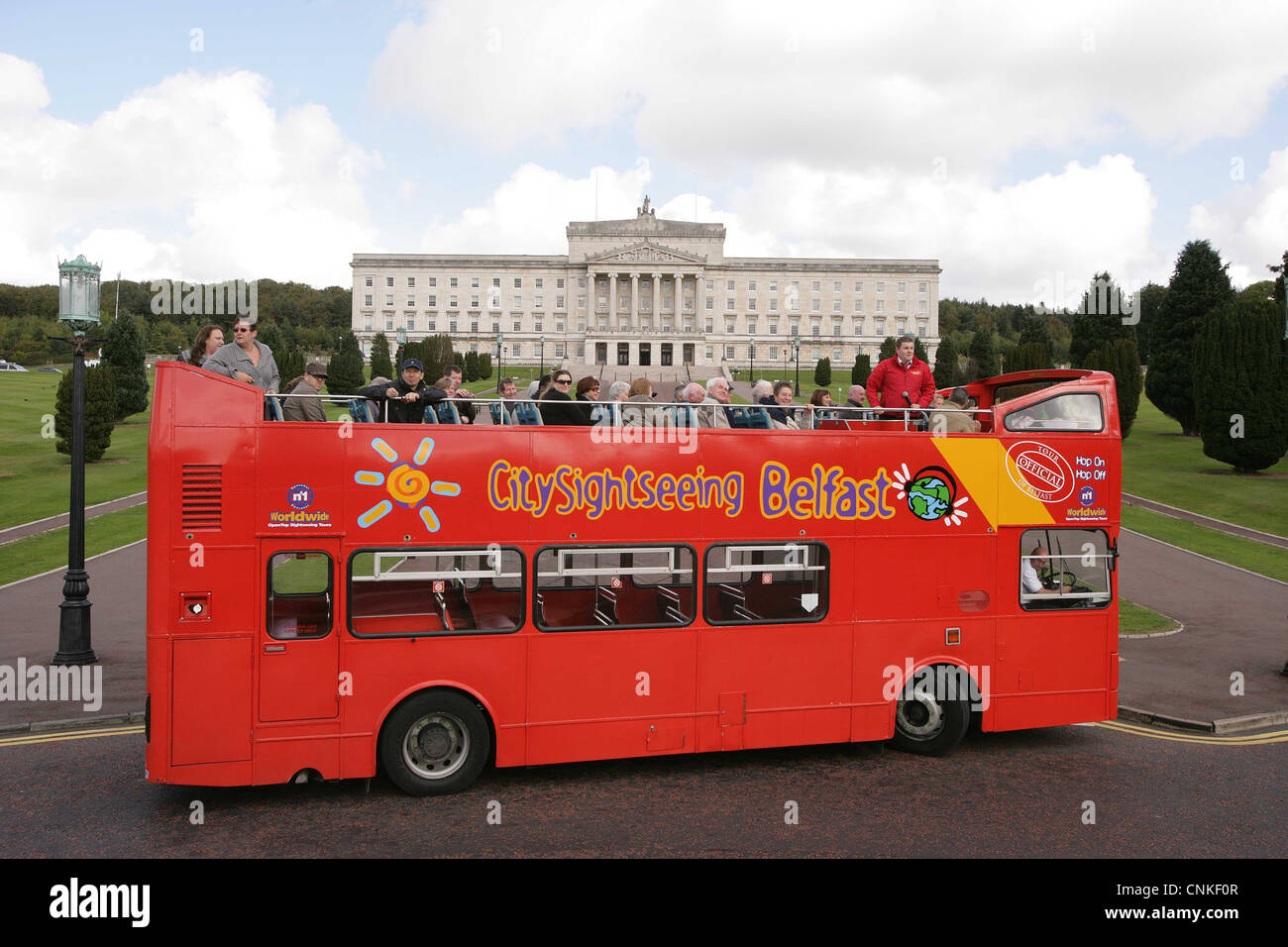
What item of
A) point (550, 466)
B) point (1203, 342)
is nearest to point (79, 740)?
point (550, 466)

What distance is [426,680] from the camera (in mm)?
9312

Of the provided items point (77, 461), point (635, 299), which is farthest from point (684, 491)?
point (635, 299)

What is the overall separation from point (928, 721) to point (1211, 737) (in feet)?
13.3

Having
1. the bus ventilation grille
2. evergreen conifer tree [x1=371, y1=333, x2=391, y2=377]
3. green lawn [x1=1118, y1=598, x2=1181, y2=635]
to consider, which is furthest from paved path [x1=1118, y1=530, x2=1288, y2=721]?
evergreen conifer tree [x1=371, y1=333, x2=391, y2=377]

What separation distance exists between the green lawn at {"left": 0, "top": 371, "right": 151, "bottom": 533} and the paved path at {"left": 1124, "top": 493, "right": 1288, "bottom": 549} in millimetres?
35833

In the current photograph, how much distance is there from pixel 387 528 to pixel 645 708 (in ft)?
10.7

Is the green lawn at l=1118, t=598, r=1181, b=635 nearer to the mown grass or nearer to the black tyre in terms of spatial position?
the black tyre

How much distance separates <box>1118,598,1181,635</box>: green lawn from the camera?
1847cm

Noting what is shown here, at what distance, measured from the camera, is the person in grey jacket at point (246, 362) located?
376 inches

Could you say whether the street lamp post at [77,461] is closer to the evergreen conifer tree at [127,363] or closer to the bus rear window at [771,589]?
the bus rear window at [771,589]

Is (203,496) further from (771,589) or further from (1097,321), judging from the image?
(1097,321)

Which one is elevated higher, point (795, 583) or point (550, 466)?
point (550, 466)

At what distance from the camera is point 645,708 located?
996cm
